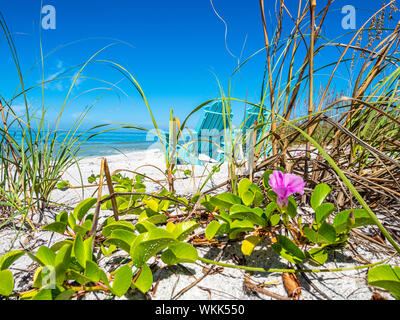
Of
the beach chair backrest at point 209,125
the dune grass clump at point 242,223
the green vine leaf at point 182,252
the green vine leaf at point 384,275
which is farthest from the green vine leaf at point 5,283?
the beach chair backrest at point 209,125

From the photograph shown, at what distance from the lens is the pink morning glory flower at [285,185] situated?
54 centimetres

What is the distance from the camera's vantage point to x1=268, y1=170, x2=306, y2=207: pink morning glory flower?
54cm

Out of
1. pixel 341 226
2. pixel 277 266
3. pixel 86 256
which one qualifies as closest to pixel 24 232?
pixel 86 256

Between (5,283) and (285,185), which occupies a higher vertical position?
(285,185)

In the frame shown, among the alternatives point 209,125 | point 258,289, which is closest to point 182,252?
point 258,289

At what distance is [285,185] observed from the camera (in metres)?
0.55

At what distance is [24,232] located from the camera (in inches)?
35.2

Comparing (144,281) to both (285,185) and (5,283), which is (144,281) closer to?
(5,283)

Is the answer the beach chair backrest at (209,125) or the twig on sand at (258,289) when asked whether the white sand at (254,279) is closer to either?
the twig on sand at (258,289)

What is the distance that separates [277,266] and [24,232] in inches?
36.4

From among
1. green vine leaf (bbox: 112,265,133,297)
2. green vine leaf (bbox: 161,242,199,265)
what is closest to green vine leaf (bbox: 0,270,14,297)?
green vine leaf (bbox: 112,265,133,297)

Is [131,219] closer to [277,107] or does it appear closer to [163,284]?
[163,284]

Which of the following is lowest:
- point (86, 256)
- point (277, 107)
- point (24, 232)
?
point (24, 232)
